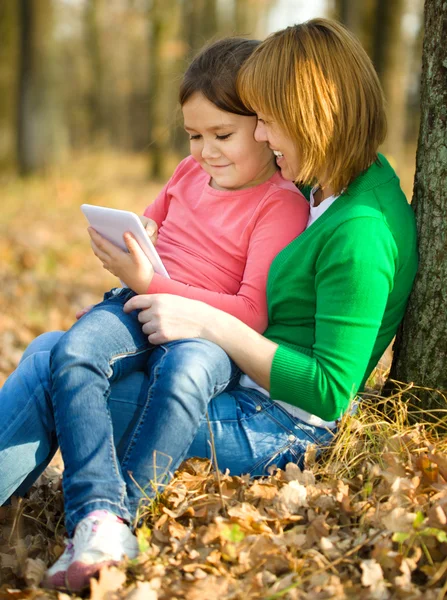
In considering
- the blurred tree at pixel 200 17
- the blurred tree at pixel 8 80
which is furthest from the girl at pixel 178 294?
the blurred tree at pixel 200 17

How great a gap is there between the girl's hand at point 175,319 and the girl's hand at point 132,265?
0.17m

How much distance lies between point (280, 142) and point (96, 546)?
4.61ft

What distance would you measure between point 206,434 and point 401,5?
29.4 feet

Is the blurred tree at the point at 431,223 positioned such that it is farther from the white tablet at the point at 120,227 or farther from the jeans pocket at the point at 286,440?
the white tablet at the point at 120,227

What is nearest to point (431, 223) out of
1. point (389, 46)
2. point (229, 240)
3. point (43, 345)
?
point (229, 240)

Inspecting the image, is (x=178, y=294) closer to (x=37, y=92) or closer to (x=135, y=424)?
(x=135, y=424)

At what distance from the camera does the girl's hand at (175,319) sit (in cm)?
222

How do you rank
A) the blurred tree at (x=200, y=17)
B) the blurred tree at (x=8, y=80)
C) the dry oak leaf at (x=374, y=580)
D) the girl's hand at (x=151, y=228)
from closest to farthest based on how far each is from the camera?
1. the dry oak leaf at (x=374, y=580)
2. the girl's hand at (x=151, y=228)
3. the blurred tree at (x=8, y=80)
4. the blurred tree at (x=200, y=17)

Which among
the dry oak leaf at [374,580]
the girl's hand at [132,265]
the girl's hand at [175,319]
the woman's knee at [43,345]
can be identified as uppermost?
the girl's hand at [132,265]

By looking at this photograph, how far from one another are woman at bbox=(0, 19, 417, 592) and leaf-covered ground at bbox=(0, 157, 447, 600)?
0.13 m

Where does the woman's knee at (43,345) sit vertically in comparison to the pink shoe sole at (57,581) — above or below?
above

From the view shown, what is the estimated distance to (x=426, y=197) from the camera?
2.40 meters

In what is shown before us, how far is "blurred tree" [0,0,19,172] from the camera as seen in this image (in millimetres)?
12156

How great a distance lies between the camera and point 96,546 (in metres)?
1.87
